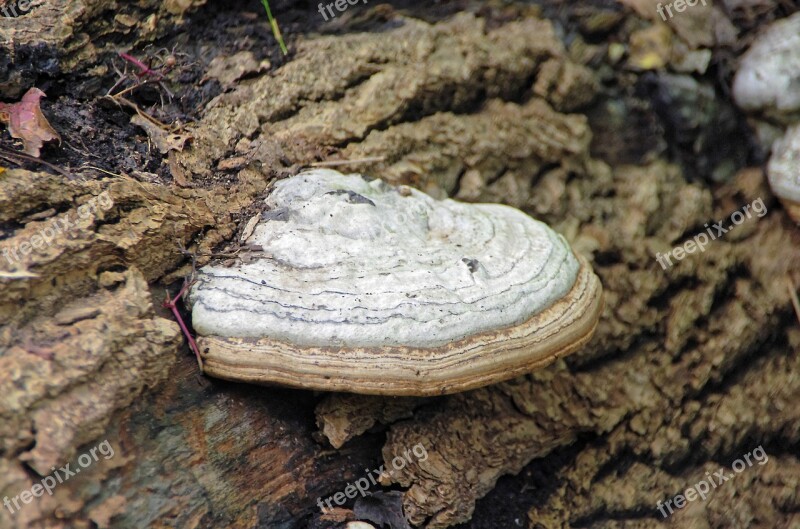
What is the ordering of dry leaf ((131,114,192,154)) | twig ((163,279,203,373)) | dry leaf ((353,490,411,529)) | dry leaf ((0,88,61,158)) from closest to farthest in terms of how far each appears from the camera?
1. twig ((163,279,203,373))
2. dry leaf ((0,88,61,158))
3. dry leaf ((353,490,411,529))
4. dry leaf ((131,114,192,154))

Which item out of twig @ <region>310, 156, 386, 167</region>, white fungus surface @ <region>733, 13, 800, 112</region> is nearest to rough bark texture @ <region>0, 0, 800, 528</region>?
twig @ <region>310, 156, 386, 167</region>

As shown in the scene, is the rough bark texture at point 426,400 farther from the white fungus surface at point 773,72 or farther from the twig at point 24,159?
the white fungus surface at point 773,72

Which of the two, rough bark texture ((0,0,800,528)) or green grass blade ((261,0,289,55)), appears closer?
rough bark texture ((0,0,800,528))

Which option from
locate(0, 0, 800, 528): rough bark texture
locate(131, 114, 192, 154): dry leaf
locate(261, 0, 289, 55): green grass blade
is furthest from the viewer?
locate(261, 0, 289, 55): green grass blade

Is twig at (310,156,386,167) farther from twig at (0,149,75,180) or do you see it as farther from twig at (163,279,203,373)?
twig at (0,149,75,180)

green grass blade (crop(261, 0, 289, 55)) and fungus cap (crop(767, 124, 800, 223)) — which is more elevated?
green grass blade (crop(261, 0, 289, 55))

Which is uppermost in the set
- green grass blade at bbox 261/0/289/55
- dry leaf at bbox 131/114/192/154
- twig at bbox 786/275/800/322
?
green grass blade at bbox 261/0/289/55

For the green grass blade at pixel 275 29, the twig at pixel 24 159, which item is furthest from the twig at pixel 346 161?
the twig at pixel 24 159

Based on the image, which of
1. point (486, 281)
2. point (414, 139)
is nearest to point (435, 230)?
point (486, 281)
